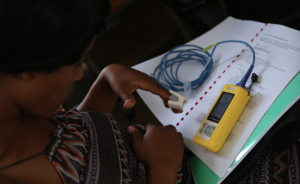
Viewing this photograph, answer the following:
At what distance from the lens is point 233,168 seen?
1.86 ft

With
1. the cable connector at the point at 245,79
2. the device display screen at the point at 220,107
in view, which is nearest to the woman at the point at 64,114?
the device display screen at the point at 220,107

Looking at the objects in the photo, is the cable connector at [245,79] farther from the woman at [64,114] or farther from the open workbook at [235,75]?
the woman at [64,114]

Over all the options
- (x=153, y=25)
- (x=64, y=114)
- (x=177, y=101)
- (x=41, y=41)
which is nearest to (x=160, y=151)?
(x=177, y=101)

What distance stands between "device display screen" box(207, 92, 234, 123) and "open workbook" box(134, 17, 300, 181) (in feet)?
0.16

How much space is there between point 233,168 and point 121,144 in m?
0.28

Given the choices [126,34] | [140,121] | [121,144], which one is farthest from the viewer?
[126,34]

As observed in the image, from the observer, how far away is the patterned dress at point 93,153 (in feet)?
1.75

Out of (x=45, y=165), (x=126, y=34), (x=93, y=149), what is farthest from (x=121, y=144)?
(x=126, y=34)

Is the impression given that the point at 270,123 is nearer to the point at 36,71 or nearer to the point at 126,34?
the point at 36,71

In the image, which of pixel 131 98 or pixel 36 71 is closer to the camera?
pixel 36 71

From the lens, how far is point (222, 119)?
0.61 metres

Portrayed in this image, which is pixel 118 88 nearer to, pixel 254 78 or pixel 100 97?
pixel 100 97

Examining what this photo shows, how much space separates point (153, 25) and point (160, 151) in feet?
2.43

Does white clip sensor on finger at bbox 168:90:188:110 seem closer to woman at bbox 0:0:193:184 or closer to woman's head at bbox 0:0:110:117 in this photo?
woman at bbox 0:0:193:184
